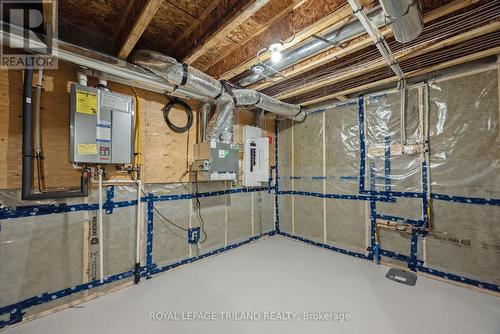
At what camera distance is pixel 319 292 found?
7.03ft

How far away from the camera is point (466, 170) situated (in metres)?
2.25

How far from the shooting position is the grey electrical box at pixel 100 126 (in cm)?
178

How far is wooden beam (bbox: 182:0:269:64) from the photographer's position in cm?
144

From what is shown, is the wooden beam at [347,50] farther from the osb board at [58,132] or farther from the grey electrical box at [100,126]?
the grey electrical box at [100,126]

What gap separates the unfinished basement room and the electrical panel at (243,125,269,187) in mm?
501

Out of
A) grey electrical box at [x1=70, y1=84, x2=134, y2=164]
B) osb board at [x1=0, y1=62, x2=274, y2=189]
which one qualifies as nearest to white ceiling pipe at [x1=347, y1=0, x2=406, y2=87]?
grey electrical box at [x1=70, y1=84, x2=134, y2=164]

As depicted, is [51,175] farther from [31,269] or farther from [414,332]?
[414,332]

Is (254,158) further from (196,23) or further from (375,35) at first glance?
(375,35)

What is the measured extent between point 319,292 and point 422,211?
64.0 inches

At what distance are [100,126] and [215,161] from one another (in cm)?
124

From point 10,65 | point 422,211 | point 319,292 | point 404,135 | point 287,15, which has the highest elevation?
point 287,15

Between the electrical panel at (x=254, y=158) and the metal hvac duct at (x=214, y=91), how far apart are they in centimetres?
56

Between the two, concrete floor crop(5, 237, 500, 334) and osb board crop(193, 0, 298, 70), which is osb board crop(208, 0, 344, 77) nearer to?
osb board crop(193, 0, 298, 70)

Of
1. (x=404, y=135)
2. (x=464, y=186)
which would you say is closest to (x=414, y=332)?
(x=464, y=186)
